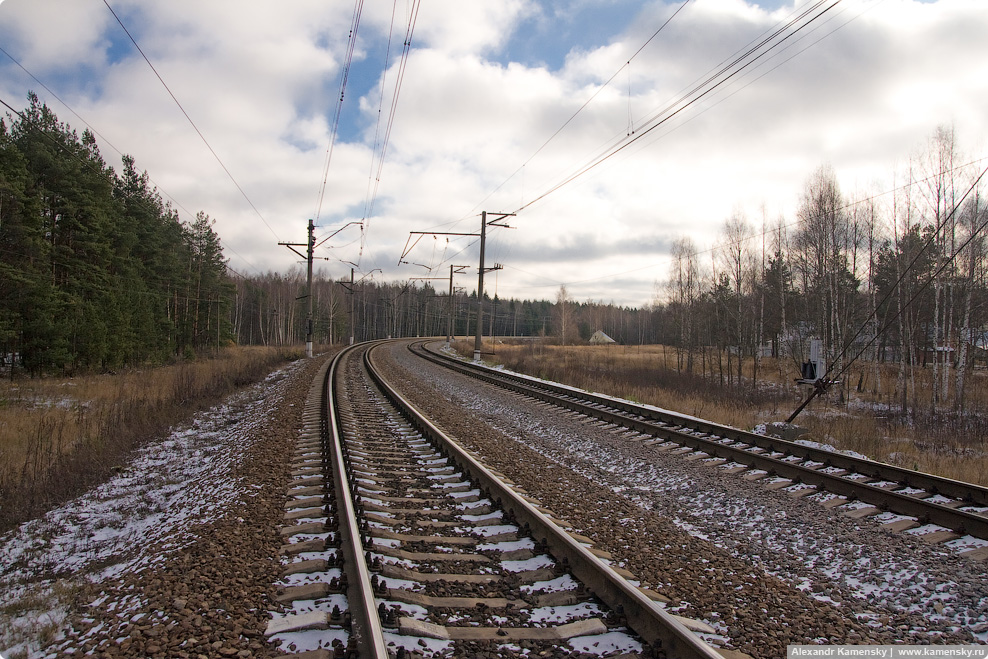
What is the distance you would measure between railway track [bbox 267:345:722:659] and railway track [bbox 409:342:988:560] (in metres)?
3.24

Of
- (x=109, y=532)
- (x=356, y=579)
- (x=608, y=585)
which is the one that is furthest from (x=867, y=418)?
(x=109, y=532)

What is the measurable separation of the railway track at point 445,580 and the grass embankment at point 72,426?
3690 millimetres

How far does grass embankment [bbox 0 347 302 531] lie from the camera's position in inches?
281

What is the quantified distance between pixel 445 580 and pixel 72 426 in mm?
13442

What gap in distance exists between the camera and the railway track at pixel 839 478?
16.5ft

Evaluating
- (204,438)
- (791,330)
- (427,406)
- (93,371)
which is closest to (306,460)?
(204,438)

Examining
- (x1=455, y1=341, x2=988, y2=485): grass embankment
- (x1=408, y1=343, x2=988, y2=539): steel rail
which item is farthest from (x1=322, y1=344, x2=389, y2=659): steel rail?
(x1=455, y1=341, x2=988, y2=485): grass embankment

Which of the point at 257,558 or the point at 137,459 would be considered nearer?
the point at 257,558

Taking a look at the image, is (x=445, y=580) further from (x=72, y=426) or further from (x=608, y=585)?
(x=72, y=426)

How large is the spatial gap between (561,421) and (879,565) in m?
6.81

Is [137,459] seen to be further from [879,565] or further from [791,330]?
[791,330]

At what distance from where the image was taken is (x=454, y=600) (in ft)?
11.3

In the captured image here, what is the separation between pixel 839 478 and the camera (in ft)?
19.8

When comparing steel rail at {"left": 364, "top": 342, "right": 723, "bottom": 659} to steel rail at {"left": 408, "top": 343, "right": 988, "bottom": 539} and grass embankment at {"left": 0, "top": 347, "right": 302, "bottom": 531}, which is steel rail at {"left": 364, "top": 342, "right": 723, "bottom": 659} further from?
grass embankment at {"left": 0, "top": 347, "right": 302, "bottom": 531}
